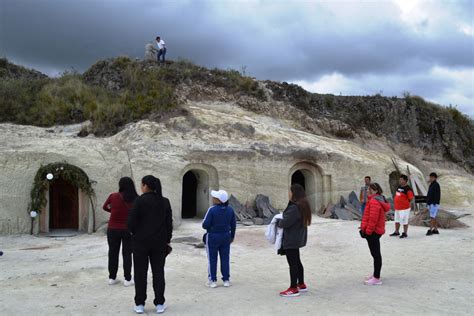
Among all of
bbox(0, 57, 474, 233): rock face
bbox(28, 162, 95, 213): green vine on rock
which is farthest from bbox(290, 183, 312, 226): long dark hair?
bbox(28, 162, 95, 213): green vine on rock

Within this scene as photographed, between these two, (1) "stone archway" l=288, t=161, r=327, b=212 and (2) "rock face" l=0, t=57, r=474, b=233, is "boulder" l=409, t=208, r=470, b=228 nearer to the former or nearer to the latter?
(2) "rock face" l=0, t=57, r=474, b=233

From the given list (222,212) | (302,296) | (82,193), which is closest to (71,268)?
(222,212)

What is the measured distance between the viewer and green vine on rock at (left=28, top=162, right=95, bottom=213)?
13.1m

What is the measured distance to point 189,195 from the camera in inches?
721

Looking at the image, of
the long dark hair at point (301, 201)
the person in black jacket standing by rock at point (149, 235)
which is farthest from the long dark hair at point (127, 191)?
the long dark hair at point (301, 201)

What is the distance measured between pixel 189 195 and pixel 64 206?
5.13 metres

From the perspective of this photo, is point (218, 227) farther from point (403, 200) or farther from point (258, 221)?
point (258, 221)

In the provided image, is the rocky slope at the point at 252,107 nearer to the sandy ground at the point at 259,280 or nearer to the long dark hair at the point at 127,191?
the sandy ground at the point at 259,280


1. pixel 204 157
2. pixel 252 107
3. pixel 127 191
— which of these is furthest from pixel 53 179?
pixel 252 107

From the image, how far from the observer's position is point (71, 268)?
8789mm

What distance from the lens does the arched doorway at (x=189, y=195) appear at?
1798 cm

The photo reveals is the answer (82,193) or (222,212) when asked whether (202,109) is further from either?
(222,212)

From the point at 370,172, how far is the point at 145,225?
14.8 meters

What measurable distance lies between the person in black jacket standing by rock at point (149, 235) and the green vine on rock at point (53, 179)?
830 centimetres
